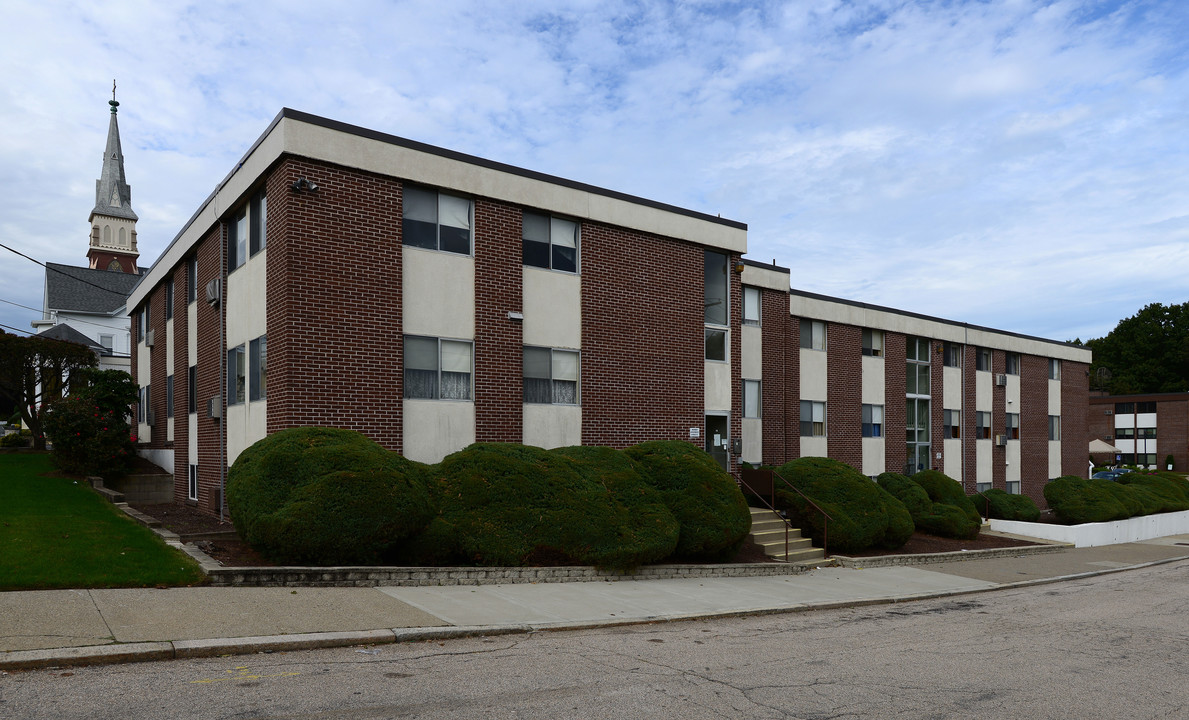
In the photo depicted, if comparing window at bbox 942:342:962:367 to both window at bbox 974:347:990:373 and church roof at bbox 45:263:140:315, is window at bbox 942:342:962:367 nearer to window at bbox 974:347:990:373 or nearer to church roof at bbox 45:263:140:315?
window at bbox 974:347:990:373

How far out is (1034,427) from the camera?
1431 inches

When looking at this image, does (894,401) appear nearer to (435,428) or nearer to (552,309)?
(552,309)

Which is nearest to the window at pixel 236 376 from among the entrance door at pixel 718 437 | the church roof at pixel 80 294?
the entrance door at pixel 718 437

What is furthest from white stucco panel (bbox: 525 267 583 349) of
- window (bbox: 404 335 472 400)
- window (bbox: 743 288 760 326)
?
window (bbox: 743 288 760 326)

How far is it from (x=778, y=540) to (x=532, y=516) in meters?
6.94

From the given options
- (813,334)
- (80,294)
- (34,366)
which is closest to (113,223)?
(80,294)

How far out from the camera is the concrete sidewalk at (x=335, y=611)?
23.8 feet

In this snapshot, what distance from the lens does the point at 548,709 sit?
6086 mm

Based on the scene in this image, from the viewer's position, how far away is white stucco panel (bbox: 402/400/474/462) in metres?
15.1

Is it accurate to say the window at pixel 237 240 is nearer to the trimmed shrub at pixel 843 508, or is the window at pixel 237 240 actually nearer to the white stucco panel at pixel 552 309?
the white stucco panel at pixel 552 309

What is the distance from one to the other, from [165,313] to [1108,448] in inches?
1923

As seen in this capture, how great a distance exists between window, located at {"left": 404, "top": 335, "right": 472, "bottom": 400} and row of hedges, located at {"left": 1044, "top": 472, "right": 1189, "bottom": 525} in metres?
22.2

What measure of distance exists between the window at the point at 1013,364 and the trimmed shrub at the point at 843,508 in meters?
19.4

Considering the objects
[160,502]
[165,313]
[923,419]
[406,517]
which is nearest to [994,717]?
[406,517]
